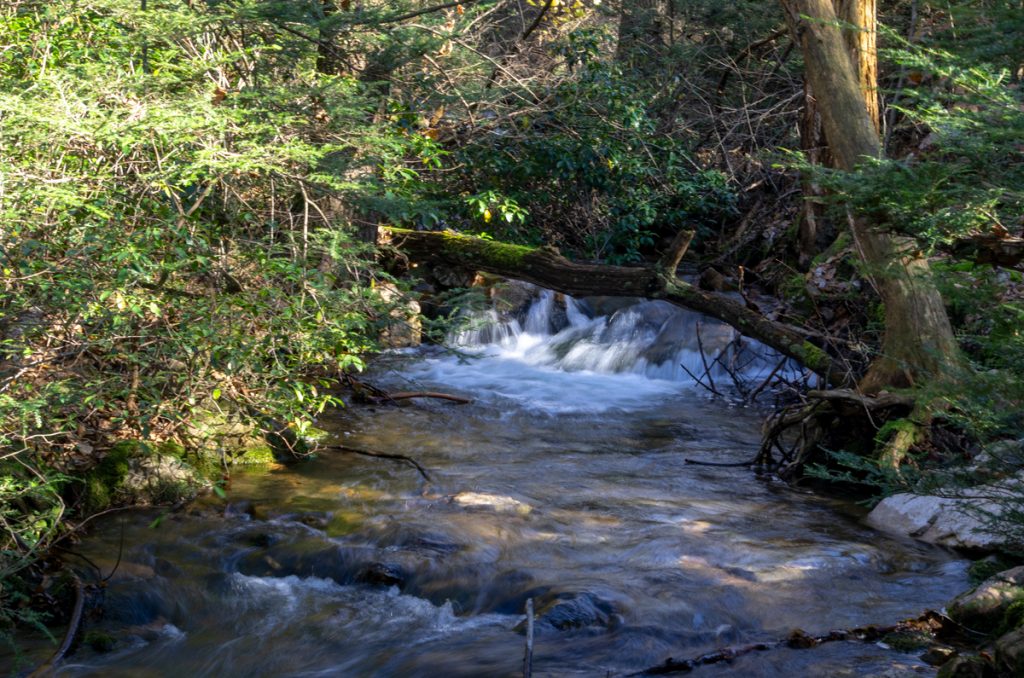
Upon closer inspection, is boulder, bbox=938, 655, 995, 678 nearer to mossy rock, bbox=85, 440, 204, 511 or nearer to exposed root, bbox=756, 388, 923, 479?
exposed root, bbox=756, 388, 923, 479

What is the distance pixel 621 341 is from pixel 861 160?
20.6ft

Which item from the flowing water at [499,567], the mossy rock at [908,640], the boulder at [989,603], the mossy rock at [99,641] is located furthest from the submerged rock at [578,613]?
the mossy rock at [99,641]

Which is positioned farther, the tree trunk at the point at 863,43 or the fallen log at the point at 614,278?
the fallen log at the point at 614,278

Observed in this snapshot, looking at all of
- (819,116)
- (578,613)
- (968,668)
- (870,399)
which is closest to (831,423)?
(870,399)

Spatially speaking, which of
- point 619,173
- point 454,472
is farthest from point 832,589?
point 619,173

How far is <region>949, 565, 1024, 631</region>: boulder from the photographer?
16.1ft

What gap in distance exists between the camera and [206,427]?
25.0 feet

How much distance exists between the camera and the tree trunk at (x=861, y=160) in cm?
767

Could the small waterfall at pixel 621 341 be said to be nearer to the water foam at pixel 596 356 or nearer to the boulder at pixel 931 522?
the water foam at pixel 596 356

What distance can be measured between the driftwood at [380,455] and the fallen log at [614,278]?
2836 mm

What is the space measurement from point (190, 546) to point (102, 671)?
5.08 ft

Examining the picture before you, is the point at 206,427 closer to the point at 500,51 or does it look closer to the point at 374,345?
the point at 374,345

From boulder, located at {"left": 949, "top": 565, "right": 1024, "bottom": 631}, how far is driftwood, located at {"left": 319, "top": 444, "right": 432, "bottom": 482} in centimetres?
432

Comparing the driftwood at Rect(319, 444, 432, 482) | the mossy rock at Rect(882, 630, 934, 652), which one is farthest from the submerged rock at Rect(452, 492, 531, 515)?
the mossy rock at Rect(882, 630, 934, 652)
